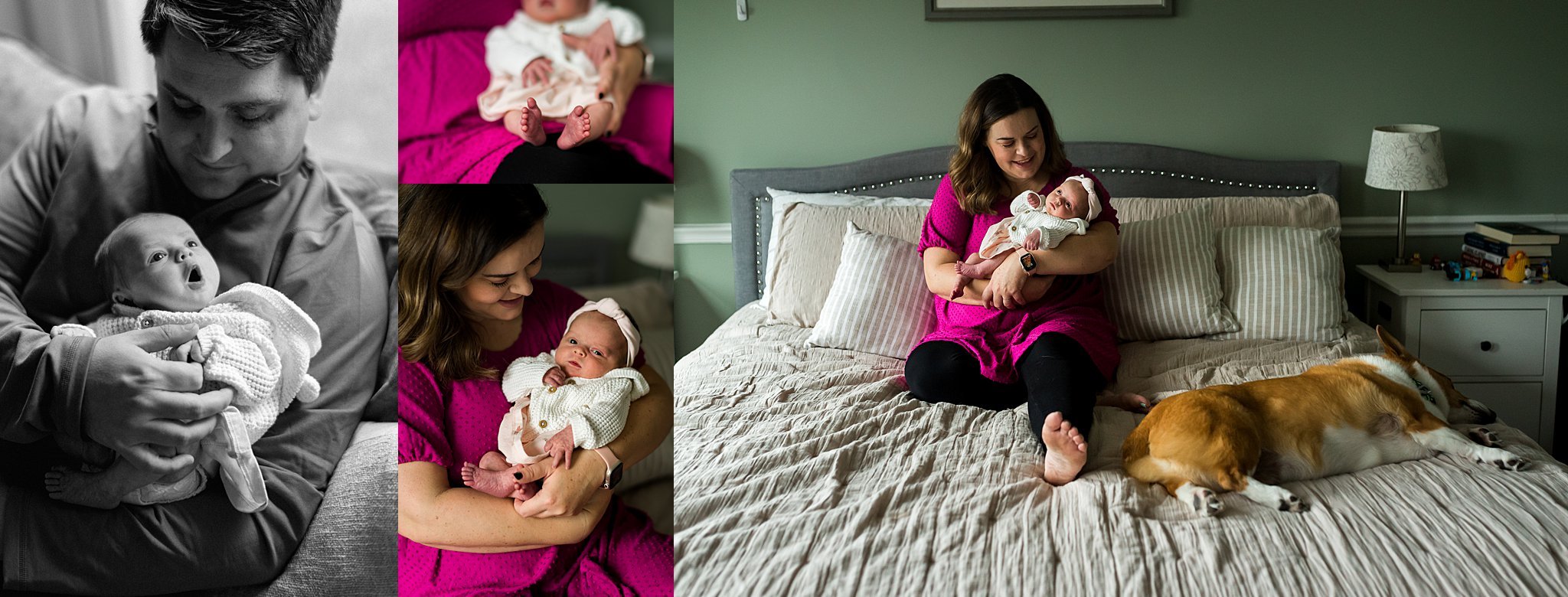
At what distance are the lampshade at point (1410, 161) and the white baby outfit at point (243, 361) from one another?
98.1 inches

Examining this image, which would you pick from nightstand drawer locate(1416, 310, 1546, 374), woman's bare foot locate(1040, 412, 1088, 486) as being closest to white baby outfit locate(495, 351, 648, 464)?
woman's bare foot locate(1040, 412, 1088, 486)

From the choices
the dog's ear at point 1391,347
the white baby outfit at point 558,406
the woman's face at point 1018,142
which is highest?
the woman's face at point 1018,142

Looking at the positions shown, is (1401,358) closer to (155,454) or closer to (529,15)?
(529,15)

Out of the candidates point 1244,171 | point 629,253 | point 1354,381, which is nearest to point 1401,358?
point 1354,381

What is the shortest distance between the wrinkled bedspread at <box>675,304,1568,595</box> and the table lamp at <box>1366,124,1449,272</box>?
1.06 m

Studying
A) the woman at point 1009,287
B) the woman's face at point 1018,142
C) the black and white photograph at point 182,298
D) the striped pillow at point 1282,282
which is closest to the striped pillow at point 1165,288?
the striped pillow at point 1282,282

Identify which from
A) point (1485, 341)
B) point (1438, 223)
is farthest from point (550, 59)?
point (1438, 223)

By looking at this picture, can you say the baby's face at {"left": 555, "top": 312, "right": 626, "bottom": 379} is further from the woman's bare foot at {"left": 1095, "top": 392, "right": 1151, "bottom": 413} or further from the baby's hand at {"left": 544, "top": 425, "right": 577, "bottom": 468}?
the woman's bare foot at {"left": 1095, "top": 392, "right": 1151, "bottom": 413}

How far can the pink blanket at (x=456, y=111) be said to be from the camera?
0.75 meters

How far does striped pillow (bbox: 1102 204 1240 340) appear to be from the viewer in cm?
226

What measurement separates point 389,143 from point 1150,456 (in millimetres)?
1118

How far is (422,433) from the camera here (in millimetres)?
786

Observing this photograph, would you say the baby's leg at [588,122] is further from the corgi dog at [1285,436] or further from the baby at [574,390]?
the corgi dog at [1285,436]

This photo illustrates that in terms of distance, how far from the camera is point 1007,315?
2.03m
